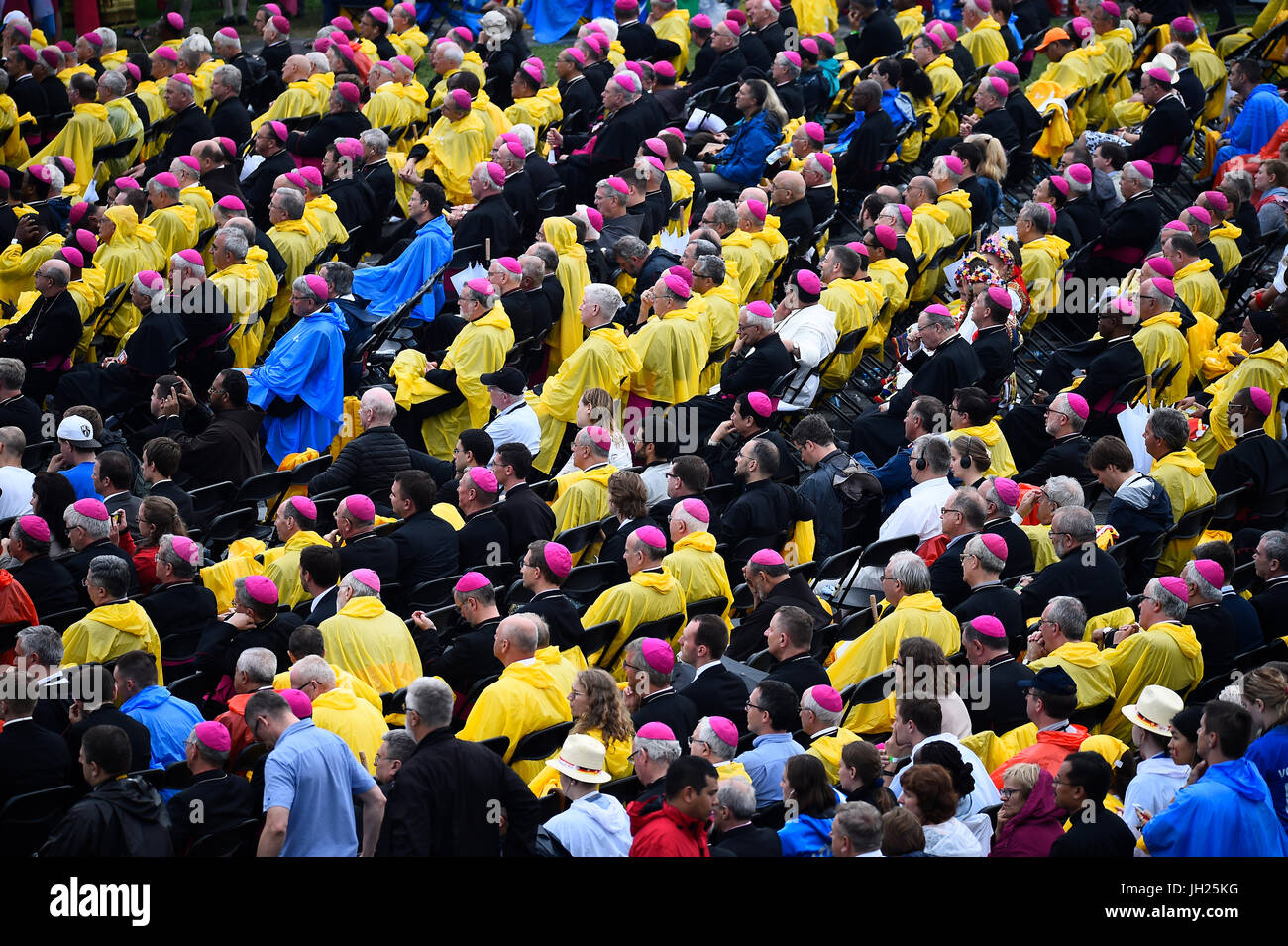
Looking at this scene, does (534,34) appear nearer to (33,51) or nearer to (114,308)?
(33,51)

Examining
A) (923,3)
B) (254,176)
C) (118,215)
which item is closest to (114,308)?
(118,215)

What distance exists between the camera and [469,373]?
12031mm

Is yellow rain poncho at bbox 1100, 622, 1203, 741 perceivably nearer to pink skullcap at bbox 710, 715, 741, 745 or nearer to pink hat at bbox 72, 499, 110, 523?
pink skullcap at bbox 710, 715, 741, 745

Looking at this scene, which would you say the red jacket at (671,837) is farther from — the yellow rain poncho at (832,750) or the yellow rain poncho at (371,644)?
the yellow rain poncho at (371,644)

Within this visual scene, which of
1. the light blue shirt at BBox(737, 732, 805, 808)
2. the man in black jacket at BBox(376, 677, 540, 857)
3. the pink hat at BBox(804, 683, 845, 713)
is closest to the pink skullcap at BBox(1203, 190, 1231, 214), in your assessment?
the pink hat at BBox(804, 683, 845, 713)

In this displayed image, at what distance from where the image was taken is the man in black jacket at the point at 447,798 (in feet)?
22.0

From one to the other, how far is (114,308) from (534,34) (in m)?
10.3

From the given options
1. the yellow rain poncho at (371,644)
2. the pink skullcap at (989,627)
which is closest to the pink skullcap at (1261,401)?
the pink skullcap at (989,627)

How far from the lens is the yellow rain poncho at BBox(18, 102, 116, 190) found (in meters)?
15.9

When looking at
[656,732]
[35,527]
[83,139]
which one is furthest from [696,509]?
[83,139]

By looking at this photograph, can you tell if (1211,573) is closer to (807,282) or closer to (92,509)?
(807,282)

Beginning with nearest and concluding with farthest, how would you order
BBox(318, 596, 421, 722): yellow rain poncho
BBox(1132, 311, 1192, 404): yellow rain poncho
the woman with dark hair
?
1. the woman with dark hair
2. BBox(318, 596, 421, 722): yellow rain poncho
3. BBox(1132, 311, 1192, 404): yellow rain poncho

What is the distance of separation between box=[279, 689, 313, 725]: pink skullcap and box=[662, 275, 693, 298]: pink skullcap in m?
5.51
